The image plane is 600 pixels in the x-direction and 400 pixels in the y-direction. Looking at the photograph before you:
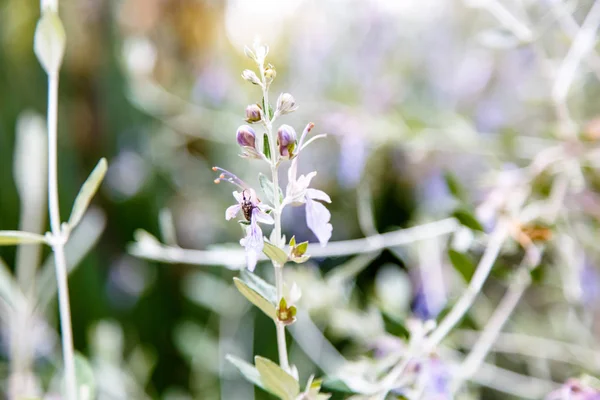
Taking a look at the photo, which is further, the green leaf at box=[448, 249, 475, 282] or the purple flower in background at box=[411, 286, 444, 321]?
the purple flower in background at box=[411, 286, 444, 321]

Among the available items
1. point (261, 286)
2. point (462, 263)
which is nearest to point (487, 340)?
point (462, 263)

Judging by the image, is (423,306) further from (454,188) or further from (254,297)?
(254,297)

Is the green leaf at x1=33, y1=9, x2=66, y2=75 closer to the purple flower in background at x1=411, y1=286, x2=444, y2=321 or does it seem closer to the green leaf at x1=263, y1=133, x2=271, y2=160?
the green leaf at x1=263, y1=133, x2=271, y2=160

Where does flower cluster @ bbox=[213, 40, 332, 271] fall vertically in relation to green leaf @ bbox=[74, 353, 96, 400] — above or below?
above

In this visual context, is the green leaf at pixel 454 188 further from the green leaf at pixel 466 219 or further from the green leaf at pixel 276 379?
the green leaf at pixel 276 379

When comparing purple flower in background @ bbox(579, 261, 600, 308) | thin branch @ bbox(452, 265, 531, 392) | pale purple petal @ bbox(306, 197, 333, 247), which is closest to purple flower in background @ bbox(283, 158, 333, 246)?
pale purple petal @ bbox(306, 197, 333, 247)

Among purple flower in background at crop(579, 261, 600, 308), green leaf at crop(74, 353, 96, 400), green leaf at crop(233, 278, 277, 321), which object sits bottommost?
green leaf at crop(74, 353, 96, 400)

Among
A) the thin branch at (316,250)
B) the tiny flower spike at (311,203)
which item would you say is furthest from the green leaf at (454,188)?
the tiny flower spike at (311,203)
